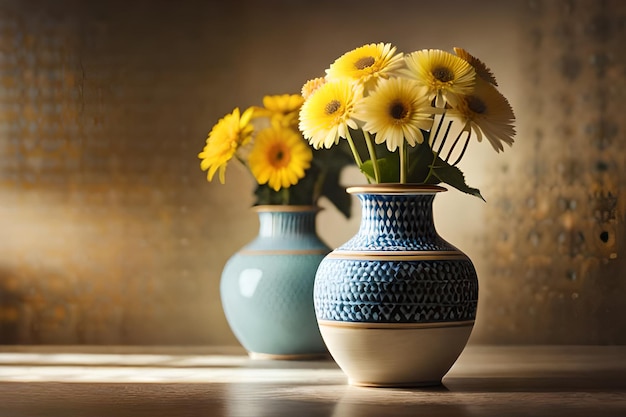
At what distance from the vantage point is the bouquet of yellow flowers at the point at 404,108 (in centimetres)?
86

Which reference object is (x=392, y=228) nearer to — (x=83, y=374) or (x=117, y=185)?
(x=83, y=374)

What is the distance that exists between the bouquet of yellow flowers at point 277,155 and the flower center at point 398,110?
0.81 ft

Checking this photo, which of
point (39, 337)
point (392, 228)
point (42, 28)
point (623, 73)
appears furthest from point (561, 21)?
point (39, 337)

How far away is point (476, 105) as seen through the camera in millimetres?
875

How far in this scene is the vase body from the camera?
1.09m

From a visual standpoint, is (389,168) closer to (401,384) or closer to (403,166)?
(403,166)

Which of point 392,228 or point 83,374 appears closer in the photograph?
point 392,228

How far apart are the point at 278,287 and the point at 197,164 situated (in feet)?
0.99

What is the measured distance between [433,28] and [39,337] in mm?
705

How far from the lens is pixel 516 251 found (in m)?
1.30

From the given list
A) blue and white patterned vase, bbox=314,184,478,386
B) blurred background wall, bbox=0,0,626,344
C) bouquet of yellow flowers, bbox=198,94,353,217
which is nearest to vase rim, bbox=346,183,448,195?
blue and white patterned vase, bbox=314,184,478,386

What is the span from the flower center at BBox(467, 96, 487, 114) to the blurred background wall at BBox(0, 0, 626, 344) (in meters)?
0.42

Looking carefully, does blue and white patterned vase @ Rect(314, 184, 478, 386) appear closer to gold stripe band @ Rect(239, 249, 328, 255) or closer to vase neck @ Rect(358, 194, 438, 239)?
vase neck @ Rect(358, 194, 438, 239)

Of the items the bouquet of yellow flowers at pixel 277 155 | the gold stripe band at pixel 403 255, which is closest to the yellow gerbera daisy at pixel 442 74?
the gold stripe band at pixel 403 255
